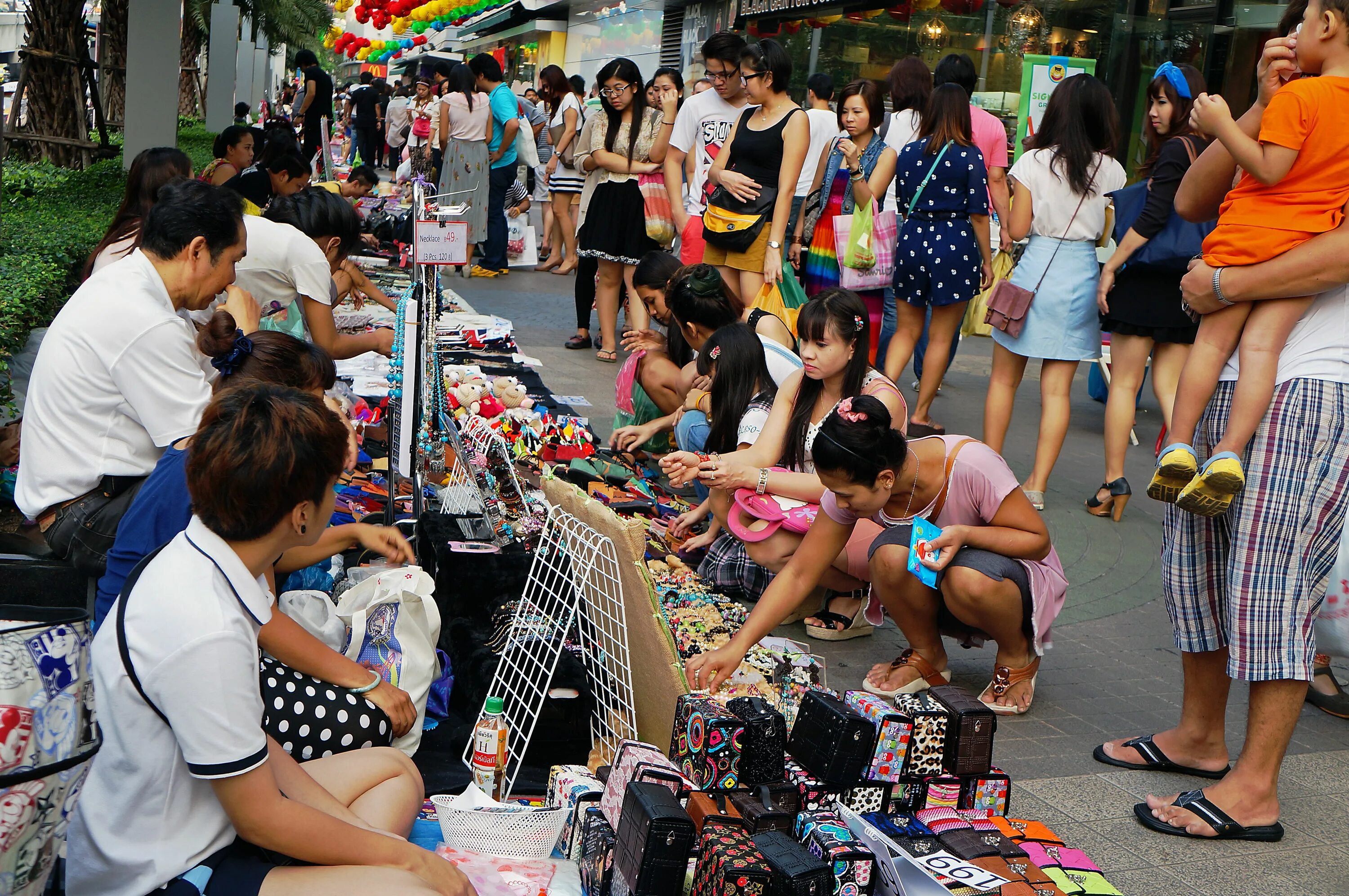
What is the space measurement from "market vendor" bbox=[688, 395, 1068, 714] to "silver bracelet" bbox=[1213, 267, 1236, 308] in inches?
30.8

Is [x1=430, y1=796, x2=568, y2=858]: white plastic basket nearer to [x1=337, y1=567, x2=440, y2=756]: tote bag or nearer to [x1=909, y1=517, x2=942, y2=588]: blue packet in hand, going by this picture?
[x1=337, y1=567, x2=440, y2=756]: tote bag

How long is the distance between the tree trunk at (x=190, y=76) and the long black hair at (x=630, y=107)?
17643mm

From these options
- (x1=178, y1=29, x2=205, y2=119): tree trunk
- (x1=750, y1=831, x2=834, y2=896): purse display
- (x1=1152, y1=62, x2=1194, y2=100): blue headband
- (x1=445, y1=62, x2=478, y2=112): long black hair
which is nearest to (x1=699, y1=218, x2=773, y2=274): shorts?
(x1=1152, y1=62, x2=1194, y2=100): blue headband

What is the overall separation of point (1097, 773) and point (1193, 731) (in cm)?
31

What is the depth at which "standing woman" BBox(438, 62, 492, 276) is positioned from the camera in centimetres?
1113

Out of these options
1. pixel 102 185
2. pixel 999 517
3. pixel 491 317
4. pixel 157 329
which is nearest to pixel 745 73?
pixel 491 317

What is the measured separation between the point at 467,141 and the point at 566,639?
8.80m

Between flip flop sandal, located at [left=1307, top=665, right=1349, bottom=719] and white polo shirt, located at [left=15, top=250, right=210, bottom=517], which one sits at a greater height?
white polo shirt, located at [left=15, top=250, right=210, bottom=517]

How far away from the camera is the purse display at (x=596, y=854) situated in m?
2.50

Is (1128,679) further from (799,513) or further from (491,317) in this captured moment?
(491,317)

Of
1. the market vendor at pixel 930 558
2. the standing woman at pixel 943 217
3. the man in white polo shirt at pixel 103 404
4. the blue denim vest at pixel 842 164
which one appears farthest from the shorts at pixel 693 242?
the man in white polo shirt at pixel 103 404

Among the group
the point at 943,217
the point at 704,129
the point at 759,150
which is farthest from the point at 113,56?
the point at 943,217

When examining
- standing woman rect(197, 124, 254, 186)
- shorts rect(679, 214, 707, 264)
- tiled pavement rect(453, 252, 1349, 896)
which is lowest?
tiled pavement rect(453, 252, 1349, 896)

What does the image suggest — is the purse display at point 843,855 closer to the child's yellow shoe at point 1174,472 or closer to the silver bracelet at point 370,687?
the silver bracelet at point 370,687
